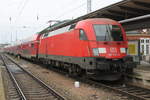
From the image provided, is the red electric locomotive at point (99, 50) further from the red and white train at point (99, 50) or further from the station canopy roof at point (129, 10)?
the station canopy roof at point (129, 10)

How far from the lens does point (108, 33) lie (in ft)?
35.3

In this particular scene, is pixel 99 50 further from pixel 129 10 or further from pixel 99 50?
pixel 129 10

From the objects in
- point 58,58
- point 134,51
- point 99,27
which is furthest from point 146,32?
point 99,27

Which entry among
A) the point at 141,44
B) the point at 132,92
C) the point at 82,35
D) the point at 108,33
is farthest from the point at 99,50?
the point at 141,44

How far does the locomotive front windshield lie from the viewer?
10570mm

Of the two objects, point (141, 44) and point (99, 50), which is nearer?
point (99, 50)

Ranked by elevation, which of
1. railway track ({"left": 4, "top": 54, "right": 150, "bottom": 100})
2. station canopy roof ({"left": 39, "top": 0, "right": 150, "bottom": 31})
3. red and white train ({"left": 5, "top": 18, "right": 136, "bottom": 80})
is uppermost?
station canopy roof ({"left": 39, "top": 0, "right": 150, "bottom": 31})

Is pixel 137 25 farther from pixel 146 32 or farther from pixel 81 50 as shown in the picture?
pixel 146 32

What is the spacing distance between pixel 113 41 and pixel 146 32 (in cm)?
2372

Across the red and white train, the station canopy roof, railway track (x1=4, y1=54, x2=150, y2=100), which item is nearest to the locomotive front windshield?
the red and white train

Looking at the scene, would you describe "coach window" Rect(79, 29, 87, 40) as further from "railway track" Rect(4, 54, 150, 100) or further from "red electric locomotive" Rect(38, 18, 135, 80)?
"railway track" Rect(4, 54, 150, 100)

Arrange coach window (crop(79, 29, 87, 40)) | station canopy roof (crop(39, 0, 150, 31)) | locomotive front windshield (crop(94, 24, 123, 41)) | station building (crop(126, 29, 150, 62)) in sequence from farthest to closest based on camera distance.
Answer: station building (crop(126, 29, 150, 62)), station canopy roof (crop(39, 0, 150, 31)), coach window (crop(79, 29, 87, 40)), locomotive front windshield (crop(94, 24, 123, 41))

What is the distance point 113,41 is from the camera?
1059 cm

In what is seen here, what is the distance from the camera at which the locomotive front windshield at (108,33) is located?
34.7 ft
